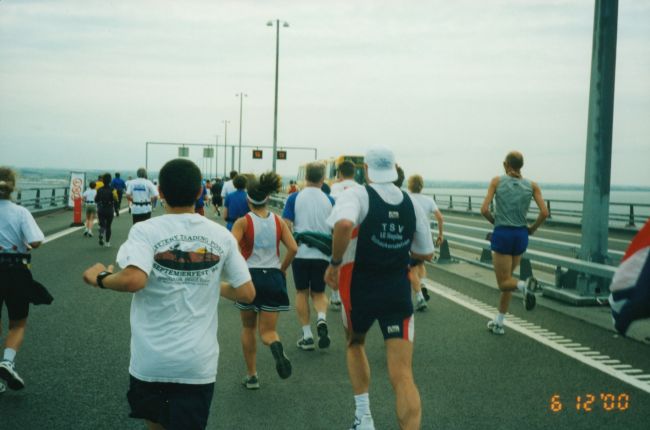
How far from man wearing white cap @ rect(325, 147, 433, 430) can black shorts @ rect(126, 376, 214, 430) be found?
Answer: 142 centimetres

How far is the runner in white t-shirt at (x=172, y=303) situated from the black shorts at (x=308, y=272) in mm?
4268

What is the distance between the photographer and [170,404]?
3.17 metres

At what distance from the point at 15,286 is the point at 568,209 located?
29906mm

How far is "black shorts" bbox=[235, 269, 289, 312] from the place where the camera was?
5.79 m

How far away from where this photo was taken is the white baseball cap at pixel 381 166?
4523 millimetres

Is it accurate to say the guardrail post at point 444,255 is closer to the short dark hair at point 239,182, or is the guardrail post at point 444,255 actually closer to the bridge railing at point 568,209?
the bridge railing at point 568,209

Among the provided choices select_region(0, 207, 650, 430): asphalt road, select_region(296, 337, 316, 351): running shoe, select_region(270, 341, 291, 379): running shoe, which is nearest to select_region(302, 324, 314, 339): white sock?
select_region(296, 337, 316, 351): running shoe

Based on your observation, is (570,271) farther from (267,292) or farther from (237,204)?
(267,292)

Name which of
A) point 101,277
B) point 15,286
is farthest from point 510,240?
point 101,277

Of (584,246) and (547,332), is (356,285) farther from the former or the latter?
(584,246)

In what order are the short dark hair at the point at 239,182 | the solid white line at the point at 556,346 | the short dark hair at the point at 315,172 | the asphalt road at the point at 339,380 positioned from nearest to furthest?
the asphalt road at the point at 339,380, the solid white line at the point at 556,346, the short dark hair at the point at 315,172, the short dark hair at the point at 239,182

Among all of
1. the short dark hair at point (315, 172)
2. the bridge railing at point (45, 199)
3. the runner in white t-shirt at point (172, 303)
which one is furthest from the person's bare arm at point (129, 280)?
the bridge railing at point (45, 199)

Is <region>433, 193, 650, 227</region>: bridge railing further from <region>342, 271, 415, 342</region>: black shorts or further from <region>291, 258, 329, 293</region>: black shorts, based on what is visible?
<region>342, 271, 415, 342</region>: black shorts

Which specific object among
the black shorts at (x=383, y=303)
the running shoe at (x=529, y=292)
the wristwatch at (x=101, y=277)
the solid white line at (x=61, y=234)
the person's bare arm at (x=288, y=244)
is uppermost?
the wristwatch at (x=101, y=277)
